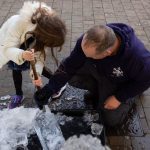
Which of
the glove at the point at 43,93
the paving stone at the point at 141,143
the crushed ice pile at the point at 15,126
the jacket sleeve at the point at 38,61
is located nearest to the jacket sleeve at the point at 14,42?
the jacket sleeve at the point at 38,61

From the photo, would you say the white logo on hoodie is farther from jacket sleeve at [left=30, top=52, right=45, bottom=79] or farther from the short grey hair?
jacket sleeve at [left=30, top=52, right=45, bottom=79]

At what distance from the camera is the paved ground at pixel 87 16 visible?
10.6 feet

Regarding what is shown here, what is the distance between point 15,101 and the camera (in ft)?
9.61

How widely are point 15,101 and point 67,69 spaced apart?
2.14 feet

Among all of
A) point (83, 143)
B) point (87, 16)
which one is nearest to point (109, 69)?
point (83, 143)

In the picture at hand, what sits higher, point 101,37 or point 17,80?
point 101,37

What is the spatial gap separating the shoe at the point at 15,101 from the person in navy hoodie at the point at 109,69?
37 centimetres

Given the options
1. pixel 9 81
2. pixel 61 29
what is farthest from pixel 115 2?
pixel 61 29

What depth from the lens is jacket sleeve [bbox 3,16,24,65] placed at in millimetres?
2537

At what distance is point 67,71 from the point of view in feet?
8.41

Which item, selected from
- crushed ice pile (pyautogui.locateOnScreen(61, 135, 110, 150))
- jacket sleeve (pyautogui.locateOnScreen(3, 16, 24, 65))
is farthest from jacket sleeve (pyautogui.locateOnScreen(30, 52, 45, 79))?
crushed ice pile (pyautogui.locateOnScreen(61, 135, 110, 150))

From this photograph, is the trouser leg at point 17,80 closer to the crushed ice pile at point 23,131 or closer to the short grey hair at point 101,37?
the crushed ice pile at point 23,131

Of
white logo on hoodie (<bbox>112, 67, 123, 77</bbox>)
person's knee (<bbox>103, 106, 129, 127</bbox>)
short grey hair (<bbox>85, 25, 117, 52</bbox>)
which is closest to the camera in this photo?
short grey hair (<bbox>85, 25, 117, 52</bbox>)

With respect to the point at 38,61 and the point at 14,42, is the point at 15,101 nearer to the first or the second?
the point at 38,61
